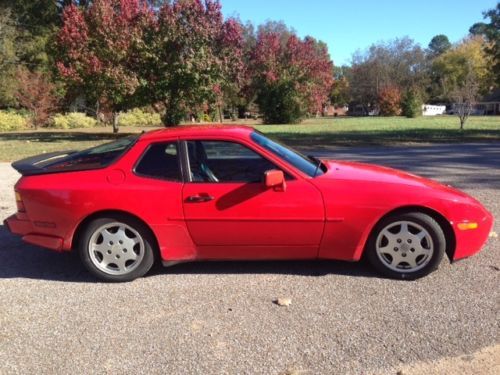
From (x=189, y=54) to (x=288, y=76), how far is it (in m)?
24.4

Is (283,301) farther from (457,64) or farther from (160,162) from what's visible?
(457,64)

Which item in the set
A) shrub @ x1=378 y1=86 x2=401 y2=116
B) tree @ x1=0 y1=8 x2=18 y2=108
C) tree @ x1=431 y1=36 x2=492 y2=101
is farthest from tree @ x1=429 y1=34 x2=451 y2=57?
tree @ x1=0 y1=8 x2=18 y2=108

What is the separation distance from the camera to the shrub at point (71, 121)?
36938mm

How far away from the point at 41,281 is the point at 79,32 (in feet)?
65.5

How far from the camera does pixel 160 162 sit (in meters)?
4.58

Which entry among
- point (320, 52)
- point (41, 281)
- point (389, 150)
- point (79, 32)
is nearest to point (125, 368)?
point (41, 281)

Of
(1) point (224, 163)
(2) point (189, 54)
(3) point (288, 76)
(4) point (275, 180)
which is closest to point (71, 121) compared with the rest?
(3) point (288, 76)

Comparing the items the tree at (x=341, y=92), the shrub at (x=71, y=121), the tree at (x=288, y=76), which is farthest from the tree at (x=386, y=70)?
the shrub at (x=71, y=121)

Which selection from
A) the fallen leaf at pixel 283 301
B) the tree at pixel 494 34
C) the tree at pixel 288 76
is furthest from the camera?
the tree at pixel 288 76

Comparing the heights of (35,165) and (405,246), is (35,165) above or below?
above

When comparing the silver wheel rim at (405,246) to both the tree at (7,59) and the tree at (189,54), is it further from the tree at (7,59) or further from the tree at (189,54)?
the tree at (7,59)

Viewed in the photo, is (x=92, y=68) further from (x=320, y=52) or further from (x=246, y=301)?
(x=320, y=52)

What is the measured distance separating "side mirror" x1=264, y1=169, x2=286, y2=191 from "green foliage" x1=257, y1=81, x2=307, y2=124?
40.6 meters

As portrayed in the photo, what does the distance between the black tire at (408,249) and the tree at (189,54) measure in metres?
17.8
